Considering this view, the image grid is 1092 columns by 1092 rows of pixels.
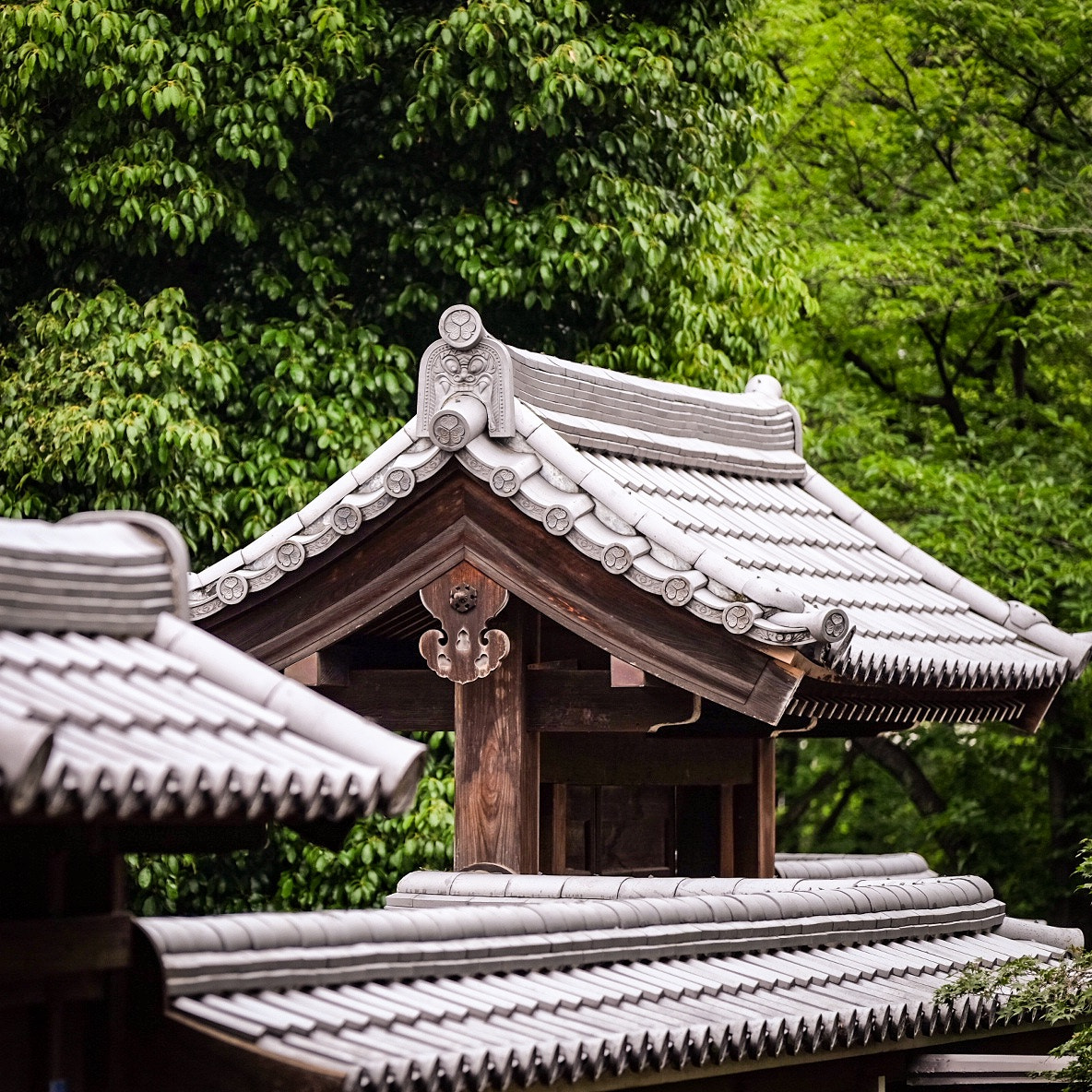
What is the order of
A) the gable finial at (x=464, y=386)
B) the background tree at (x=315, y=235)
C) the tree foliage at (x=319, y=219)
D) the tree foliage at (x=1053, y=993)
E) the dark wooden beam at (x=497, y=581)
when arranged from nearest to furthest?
the tree foliage at (x=1053, y=993) → the dark wooden beam at (x=497, y=581) → the gable finial at (x=464, y=386) → the background tree at (x=315, y=235) → the tree foliage at (x=319, y=219)

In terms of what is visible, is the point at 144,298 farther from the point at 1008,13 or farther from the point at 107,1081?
the point at 107,1081

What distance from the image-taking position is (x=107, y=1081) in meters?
4.52

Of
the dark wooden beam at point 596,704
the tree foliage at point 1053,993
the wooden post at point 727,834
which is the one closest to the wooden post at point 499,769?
the dark wooden beam at point 596,704

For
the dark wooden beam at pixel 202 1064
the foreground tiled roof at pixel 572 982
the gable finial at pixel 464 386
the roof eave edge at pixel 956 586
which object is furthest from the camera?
the roof eave edge at pixel 956 586

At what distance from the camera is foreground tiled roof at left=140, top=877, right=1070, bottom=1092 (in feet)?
15.8

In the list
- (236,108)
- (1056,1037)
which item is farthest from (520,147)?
(1056,1037)

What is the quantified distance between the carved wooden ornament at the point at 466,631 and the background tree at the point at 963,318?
8535 millimetres

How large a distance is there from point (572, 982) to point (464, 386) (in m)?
3.12

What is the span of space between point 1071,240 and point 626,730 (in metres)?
11.0

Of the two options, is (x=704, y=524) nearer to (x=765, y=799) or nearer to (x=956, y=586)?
(x=765, y=799)

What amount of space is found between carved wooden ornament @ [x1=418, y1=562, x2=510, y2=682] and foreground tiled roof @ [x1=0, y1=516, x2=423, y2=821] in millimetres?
3437

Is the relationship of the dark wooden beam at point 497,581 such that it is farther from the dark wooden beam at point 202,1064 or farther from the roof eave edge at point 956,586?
the dark wooden beam at point 202,1064

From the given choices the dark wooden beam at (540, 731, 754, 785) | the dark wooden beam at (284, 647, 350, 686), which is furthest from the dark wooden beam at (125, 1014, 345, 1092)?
the dark wooden beam at (540, 731, 754, 785)

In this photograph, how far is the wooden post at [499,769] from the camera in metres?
7.98
